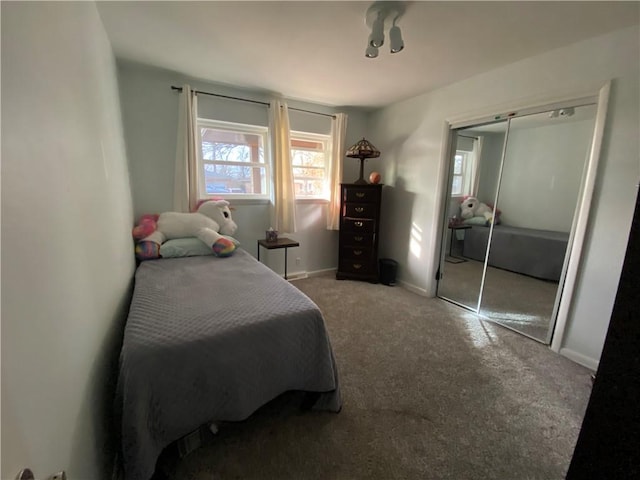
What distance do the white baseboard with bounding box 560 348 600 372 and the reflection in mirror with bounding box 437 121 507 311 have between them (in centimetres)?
80

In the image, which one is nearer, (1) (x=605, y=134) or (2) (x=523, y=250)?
(1) (x=605, y=134)

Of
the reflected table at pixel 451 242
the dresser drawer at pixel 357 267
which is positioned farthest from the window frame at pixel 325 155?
the reflected table at pixel 451 242

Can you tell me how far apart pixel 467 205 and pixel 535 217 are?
606 millimetres

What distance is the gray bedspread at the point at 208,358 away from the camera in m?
1.01

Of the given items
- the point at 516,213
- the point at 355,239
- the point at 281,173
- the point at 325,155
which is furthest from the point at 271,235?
the point at 516,213

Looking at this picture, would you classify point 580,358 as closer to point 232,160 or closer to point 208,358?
point 208,358

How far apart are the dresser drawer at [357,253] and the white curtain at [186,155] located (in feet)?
6.43

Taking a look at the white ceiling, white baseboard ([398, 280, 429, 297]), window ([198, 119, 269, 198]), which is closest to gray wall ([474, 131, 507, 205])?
the white ceiling

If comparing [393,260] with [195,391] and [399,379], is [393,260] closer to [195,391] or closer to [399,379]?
[399,379]

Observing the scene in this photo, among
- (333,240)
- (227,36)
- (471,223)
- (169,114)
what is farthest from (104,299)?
(471,223)

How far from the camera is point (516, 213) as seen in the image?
98.9 inches

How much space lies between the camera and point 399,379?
1.79 meters

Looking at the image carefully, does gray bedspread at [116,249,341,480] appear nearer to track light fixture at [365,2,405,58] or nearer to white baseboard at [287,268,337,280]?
track light fixture at [365,2,405,58]

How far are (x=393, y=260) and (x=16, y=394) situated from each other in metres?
3.48
